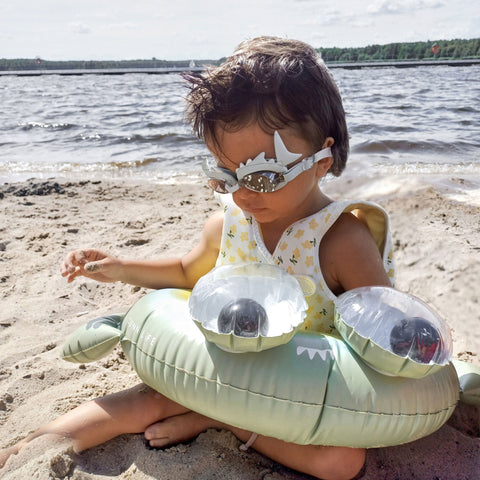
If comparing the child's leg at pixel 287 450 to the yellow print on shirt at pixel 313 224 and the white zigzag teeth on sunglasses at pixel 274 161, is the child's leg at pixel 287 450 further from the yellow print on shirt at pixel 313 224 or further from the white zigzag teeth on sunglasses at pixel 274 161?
the white zigzag teeth on sunglasses at pixel 274 161

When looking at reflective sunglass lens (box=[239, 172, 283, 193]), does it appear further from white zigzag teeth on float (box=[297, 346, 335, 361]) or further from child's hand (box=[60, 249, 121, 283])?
child's hand (box=[60, 249, 121, 283])

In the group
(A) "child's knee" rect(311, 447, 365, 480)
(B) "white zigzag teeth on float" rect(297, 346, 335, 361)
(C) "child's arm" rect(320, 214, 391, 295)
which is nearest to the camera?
(B) "white zigzag teeth on float" rect(297, 346, 335, 361)

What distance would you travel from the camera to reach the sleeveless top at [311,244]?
188 centimetres

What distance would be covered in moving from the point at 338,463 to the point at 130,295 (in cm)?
173

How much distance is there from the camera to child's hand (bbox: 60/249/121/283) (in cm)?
206

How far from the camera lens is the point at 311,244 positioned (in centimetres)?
189

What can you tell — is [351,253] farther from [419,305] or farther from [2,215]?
[2,215]

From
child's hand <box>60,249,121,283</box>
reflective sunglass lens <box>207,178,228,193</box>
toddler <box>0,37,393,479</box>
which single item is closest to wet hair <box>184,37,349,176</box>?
toddler <box>0,37,393,479</box>

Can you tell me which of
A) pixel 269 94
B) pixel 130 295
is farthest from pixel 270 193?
pixel 130 295

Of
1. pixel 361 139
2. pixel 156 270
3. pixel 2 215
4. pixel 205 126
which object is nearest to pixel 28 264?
pixel 2 215

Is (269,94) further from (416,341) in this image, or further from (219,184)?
(416,341)

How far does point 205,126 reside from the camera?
5.76ft

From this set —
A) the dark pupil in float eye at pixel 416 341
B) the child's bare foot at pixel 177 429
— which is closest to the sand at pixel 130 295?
the child's bare foot at pixel 177 429

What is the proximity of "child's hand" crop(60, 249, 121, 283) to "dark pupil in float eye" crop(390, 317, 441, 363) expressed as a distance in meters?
1.23
